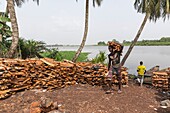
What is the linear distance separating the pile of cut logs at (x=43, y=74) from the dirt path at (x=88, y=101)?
296 millimetres

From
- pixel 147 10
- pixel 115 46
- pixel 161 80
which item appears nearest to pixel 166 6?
pixel 147 10

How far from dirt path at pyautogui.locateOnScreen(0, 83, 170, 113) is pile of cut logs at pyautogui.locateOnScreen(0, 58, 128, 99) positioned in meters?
0.30

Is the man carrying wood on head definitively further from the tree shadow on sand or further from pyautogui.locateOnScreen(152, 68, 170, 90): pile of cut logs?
pyautogui.locateOnScreen(152, 68, 170, 90): pile of cut logs

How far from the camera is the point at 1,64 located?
20.3 ft

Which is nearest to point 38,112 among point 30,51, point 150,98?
point 150,98

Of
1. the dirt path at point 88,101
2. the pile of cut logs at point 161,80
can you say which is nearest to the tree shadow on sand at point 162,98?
the dirt path at point 88,101

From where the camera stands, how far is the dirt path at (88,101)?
209 inches

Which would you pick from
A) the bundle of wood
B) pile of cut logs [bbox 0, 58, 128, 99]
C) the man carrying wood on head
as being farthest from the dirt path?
the bundle of wood

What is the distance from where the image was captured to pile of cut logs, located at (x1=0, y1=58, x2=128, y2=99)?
242 inches

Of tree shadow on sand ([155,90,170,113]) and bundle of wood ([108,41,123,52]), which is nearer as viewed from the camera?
tree shadow on sand ([155,90,170,113])

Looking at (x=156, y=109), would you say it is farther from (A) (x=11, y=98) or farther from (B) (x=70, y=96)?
(A) (x=11, y=98)

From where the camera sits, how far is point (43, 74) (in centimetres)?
687

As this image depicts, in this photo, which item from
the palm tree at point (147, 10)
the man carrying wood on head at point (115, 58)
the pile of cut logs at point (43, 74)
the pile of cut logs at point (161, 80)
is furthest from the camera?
the palm tree at point (147, 10)

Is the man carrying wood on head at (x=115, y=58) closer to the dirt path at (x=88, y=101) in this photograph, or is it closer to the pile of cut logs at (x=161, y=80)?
the dirt path at (x=88, y=101)
